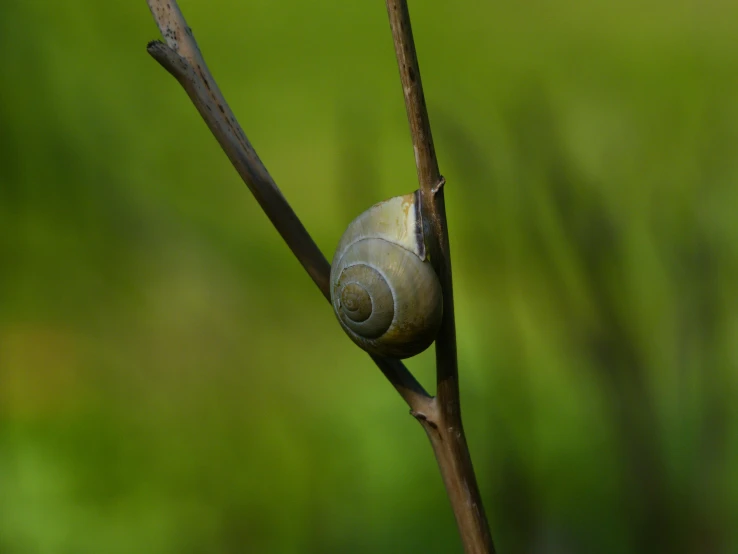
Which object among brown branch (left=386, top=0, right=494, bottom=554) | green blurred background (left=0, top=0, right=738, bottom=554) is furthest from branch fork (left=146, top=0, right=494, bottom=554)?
green blurred background (left=0, top=0, right=738, bottom=554)

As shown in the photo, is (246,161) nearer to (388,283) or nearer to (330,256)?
(388,283)

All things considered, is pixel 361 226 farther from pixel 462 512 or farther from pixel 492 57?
pixel 492 57

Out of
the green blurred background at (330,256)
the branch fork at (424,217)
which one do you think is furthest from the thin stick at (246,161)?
the green blurred background at (330,256)

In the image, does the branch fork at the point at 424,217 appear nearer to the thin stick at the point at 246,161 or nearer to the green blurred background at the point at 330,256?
the thin stick at the point at 246,161

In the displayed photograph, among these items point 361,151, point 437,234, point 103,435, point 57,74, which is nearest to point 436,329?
point 437,234

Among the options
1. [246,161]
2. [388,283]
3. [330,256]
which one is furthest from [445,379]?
[330,256]

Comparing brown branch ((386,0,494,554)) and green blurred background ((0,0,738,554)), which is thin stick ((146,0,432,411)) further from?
green blurred background ((0,0,738,554))
